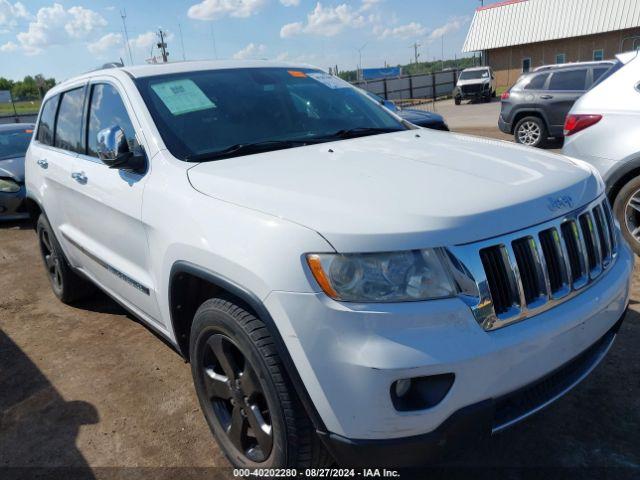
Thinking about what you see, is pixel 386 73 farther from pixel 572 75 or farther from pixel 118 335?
pixel 118 335

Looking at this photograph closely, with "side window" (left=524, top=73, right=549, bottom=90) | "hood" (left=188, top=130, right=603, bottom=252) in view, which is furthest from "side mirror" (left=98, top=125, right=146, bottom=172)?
"side window" (left=524, top=73, right=549, bottom=90)

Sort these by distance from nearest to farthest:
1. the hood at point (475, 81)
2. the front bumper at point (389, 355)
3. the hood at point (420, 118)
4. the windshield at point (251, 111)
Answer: the front bumper at point (389, 355) → the windshield at point (251, 111) → the hood at point (420, 118) → the hood at point (475, 81)

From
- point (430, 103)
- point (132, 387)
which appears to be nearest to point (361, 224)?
point (132, 387)

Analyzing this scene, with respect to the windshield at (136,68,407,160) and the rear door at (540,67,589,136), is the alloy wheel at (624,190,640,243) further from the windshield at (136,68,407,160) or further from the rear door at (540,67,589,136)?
the rear door at (540,67,589,136)

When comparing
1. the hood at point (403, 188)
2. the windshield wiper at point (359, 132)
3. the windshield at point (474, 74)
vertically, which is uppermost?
the windshield wiper at point (359, 132)

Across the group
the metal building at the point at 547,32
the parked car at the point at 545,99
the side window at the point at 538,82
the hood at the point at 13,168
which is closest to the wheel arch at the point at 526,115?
the parked car at the point at 545,99

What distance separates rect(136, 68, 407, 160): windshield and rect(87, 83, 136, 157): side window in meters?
0.19

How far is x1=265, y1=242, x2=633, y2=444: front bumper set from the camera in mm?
1696

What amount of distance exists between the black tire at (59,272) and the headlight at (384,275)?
3.24m

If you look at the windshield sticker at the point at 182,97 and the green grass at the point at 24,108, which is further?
the green grass at the point at 24,108

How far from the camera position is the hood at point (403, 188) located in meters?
1.79

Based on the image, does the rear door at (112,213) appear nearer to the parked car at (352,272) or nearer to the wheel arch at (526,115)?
the parked car at (352,272)

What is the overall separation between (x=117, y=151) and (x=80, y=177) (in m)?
0.91

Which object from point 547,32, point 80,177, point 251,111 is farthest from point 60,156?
point 547,32
